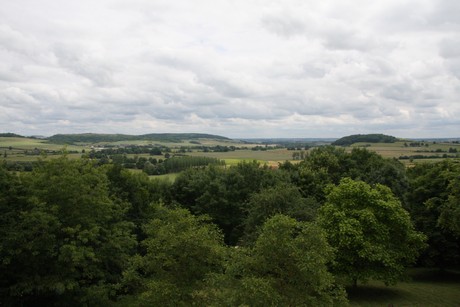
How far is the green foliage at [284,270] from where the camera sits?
16828 mm

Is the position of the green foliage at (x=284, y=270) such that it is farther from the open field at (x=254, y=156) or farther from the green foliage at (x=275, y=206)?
the open field at (x=254, y=156)

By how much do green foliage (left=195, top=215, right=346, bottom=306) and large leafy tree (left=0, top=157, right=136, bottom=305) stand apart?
9.21 m

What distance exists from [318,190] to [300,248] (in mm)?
30532

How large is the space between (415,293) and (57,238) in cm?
2869

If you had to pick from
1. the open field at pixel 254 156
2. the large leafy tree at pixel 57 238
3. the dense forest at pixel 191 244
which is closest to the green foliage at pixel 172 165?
the open field at pixel 254 156

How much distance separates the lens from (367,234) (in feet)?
101

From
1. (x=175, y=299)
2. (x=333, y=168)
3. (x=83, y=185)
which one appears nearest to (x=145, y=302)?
(x=175, y=299)

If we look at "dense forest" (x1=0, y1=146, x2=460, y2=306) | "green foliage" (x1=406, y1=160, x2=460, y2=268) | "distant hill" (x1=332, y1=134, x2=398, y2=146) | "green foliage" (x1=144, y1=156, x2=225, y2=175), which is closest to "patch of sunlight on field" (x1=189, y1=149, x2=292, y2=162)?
"green foliage" (x1=144, y1=156, x2=225, y2=175)

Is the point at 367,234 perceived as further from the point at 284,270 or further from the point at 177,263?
the point at 177,263

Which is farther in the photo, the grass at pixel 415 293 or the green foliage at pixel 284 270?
the grass at pixel 415 293

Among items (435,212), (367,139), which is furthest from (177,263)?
(367,139)

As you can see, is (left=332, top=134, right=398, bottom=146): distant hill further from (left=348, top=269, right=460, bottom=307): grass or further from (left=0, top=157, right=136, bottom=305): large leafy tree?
(left=0, top=157, right=136, bottom=305): large leafy tree

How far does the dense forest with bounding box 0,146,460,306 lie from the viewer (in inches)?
701

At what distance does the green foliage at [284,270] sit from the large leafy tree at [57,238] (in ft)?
30.2
